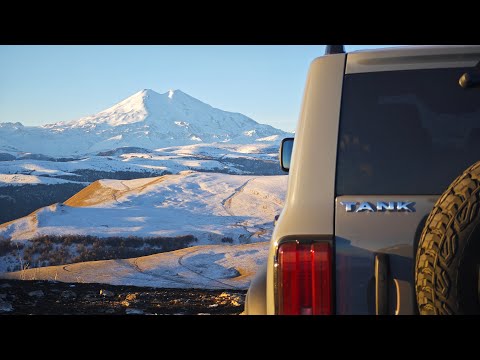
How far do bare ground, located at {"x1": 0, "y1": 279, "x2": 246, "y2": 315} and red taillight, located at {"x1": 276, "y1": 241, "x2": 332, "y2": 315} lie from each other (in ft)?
15.4

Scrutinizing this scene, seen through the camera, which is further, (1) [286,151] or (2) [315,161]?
(1) [286,151]

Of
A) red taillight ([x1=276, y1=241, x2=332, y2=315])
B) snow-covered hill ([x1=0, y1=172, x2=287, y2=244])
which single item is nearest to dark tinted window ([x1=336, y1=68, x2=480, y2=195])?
red taillight ([x1=276, y1=241, x2=332, y2=315])

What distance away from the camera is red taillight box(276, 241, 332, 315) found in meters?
2.56

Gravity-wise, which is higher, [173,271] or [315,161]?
[315,161]

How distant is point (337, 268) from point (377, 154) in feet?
1.48

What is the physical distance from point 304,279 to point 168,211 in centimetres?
1694

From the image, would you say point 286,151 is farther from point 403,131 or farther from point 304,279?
point 304,279

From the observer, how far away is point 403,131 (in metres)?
2.82

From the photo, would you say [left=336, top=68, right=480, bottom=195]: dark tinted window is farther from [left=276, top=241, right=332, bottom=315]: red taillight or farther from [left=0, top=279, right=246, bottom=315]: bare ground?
[left=0, top=279, right=246, bottom=315]: bare ground

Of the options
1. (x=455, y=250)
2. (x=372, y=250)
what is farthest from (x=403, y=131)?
(x=455, y=250)

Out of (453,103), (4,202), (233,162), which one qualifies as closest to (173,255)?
(453,103)

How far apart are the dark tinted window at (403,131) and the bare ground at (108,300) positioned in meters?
4.57

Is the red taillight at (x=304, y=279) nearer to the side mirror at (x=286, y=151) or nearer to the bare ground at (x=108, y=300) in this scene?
the side mirror at (x=286, y=151)
